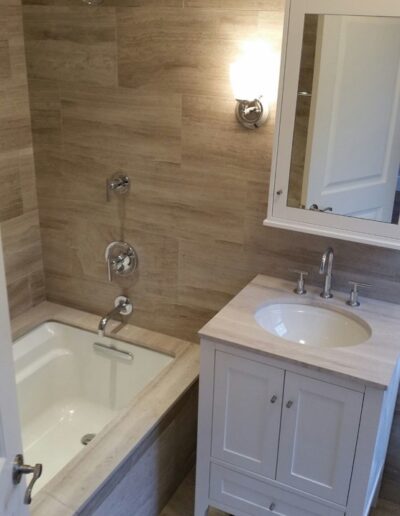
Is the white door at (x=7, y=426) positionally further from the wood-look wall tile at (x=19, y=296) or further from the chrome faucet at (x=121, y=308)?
the wood-look wall tile at (x=19, y=296)

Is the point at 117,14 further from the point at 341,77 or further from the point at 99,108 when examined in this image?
the point at 341,77

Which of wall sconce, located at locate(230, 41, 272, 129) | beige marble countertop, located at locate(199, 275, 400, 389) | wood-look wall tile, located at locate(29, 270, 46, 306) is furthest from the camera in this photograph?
wood-look wall tile, located at locate(29, 270, 46, 306)

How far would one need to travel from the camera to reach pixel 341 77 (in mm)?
1823

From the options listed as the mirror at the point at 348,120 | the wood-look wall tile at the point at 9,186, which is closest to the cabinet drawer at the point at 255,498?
the mirror at the point at 348,120

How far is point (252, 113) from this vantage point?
204cm

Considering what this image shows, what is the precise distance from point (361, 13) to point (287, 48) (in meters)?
0.25

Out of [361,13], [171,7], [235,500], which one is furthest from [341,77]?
[235,500]

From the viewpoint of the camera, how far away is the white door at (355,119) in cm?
175

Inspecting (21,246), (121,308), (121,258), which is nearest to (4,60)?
(21,246)

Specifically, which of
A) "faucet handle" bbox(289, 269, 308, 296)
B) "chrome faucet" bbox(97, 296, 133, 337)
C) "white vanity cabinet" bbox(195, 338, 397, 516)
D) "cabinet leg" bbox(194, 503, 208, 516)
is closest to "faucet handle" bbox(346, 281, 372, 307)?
"faucet handle" bbox(289, 269, 308, 296)

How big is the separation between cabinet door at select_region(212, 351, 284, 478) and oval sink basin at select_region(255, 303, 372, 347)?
212mm

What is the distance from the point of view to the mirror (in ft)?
5.77

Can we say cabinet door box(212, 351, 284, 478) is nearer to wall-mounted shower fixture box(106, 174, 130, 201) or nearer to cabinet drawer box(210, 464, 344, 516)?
cabinet drawer box(210, 464, 344, 516)

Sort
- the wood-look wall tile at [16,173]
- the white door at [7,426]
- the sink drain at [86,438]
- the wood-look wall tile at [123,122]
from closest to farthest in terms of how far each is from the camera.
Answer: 1. the white door at [7,426]
2. the wood-look wall tile at [123,122]
3. the wood-look wall tile at [16,173]
4. the sink drain at [86,438]
